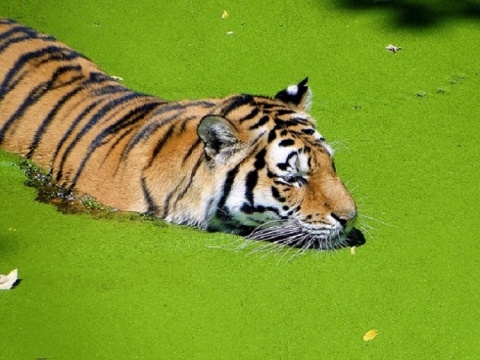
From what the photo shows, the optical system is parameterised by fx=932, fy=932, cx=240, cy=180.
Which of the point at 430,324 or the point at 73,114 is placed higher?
the point at 73,114

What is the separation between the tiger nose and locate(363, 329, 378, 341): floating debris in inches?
16.9

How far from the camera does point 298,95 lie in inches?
142

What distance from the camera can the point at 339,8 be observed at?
5012mm

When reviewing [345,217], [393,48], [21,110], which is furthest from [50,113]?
[393,48]

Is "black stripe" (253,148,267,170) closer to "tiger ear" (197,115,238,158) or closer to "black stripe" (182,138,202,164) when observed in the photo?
"tiger ear" (197,115,238,158)

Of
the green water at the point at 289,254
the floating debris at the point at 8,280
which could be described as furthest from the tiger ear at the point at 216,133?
the floating debris at the point at 8,280

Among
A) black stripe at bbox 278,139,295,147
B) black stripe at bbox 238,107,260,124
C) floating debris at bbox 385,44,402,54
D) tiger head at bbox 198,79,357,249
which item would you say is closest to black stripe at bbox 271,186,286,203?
tiger head at bbox 198,79,357,249

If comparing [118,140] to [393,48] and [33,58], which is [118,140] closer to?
[33,58]

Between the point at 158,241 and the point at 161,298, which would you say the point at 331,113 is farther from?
the point at 161,298

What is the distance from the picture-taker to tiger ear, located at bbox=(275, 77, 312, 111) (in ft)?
11.8

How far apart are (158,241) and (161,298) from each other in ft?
1.05

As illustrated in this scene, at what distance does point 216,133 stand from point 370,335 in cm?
89

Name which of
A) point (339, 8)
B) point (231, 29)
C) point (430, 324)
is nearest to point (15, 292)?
point (430, 324)

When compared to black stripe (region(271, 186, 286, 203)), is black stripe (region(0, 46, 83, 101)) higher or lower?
higher
